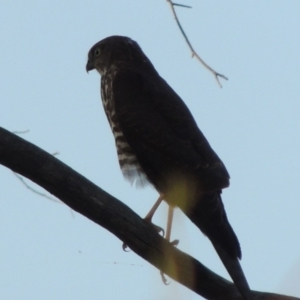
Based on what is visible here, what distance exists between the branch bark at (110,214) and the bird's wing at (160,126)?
1005 millimetres

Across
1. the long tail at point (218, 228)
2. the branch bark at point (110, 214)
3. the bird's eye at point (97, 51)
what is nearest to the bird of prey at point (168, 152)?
the long tail at point (218, 228)

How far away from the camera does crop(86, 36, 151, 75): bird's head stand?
6.25m

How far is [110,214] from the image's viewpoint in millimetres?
3426

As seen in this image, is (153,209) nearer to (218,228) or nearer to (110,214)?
(218,228)

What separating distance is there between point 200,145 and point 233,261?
1112 millimetres

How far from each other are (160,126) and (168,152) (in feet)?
0.93

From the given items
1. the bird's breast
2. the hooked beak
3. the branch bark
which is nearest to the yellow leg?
the bird's breast

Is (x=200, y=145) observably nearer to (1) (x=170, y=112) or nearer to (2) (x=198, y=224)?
(1) (x=170, y=112)

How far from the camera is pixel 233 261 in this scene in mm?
4020

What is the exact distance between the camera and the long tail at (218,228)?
399 centimetres

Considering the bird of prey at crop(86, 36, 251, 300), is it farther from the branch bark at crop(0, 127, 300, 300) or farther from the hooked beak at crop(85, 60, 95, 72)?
the hooked beak at crop(85, 60, 95, 72)

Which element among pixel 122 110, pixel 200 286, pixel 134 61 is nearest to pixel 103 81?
pixel 134 61

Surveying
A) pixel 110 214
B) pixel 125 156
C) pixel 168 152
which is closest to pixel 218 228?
pixel 168 152

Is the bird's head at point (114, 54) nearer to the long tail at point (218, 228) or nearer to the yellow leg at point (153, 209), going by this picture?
the yellow leg at point (153, 209)
